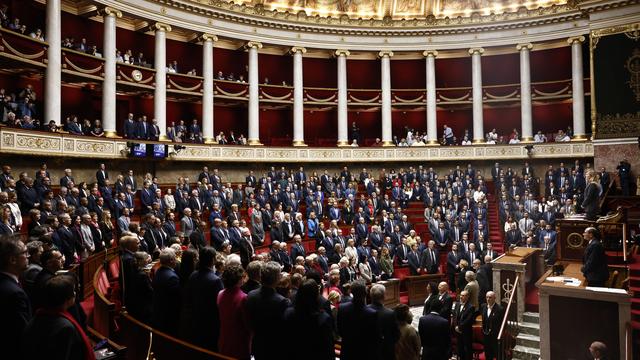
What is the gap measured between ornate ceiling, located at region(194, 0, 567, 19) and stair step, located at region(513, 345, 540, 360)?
1945 cm

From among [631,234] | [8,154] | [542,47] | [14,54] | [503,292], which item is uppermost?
[542,47]

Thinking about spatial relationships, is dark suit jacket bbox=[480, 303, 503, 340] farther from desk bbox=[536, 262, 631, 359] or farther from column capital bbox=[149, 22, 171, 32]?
column capital bbox=[149, 22, 171, 32]

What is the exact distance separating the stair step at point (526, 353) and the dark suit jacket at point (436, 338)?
4.40 m

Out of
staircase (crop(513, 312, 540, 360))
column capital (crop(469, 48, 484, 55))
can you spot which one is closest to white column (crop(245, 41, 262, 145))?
column capital (crop(469, 48, 484, 55))

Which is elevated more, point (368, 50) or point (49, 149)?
point (368, 50)

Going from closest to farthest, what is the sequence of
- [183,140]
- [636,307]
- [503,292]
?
1. [636,307]
2. [503,292]
3. [183,140]

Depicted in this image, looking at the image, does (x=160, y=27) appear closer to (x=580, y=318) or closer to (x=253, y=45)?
(x=253, y=45)

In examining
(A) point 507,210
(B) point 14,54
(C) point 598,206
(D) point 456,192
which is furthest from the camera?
(D) point 456,192

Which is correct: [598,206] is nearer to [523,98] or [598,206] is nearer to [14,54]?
[523,98]

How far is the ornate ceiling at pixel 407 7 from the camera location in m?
24.3

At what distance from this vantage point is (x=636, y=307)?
7.87 metres

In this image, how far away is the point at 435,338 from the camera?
6.03 meters

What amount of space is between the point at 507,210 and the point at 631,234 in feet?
21.6

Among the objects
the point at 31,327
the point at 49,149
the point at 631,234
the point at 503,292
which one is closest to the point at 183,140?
the point at 49,149
